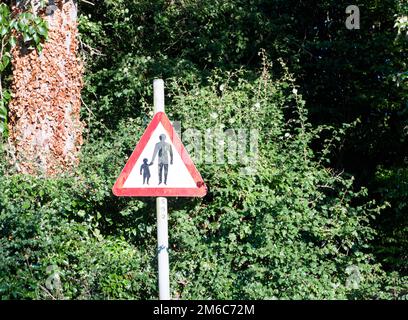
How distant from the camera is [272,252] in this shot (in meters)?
5.33

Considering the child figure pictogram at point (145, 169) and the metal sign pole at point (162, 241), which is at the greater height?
the child figure pictogram at point (145, 169)

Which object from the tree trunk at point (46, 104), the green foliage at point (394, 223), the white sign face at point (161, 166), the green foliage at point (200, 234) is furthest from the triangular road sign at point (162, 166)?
the green foliage at point (394, 223)

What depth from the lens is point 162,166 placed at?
429 cm

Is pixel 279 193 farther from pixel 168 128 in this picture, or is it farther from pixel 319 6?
pixel 319 6

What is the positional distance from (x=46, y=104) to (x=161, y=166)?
12.7ft

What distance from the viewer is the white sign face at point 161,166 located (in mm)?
4282


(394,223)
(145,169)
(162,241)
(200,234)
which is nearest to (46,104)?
(200,234)

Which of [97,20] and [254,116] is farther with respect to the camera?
[97,20]

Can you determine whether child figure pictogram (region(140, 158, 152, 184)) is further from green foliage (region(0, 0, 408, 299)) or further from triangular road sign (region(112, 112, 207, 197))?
green foliage (region(0, 0, 408, 299))

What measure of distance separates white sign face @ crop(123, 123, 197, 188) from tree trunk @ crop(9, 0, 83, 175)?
Result: 3.30 m

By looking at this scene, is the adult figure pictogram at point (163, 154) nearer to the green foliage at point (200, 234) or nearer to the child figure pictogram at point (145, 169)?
the child figure pictogram at point (145, 169)

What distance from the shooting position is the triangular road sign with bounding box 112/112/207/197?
428cm
